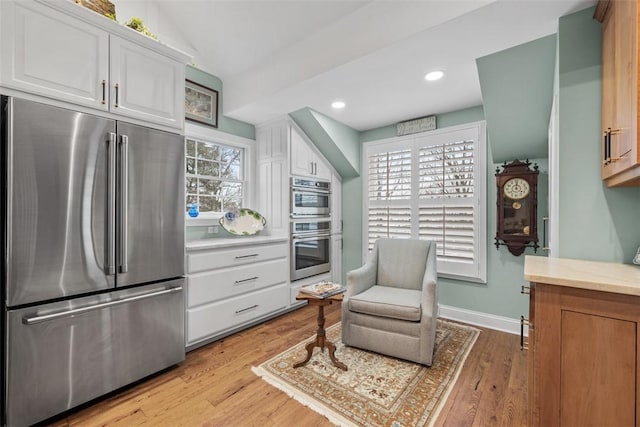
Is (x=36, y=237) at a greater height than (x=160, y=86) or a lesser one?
lesser

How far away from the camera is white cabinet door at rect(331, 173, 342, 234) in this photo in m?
4.09

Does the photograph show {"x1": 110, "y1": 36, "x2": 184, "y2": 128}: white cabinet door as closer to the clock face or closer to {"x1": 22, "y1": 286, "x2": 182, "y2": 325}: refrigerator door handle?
{"x1": 22, "y1": 286, "x2": 182, "y2": 325}: refrigerator door handle

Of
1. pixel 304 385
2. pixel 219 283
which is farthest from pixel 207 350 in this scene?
pixel 304 385

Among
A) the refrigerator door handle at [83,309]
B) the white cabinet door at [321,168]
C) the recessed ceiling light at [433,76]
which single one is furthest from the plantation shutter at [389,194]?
the refrigerator door handle at [83,309]

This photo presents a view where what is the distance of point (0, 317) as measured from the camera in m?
1.50

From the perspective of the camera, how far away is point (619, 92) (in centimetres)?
135

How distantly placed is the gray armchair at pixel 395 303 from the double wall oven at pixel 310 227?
1.03m

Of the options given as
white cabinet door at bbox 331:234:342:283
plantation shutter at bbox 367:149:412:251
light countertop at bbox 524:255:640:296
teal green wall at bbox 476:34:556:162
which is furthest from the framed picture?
light countertop at bbox 524:255:640:296

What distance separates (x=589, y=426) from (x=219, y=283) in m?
2.56

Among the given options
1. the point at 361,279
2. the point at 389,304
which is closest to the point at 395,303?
the point at 389,304

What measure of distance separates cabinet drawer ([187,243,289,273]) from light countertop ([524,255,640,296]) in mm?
2327

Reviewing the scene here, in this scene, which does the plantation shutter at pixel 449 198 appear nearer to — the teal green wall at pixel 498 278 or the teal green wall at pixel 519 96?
the teal green wall at pixel 498 278

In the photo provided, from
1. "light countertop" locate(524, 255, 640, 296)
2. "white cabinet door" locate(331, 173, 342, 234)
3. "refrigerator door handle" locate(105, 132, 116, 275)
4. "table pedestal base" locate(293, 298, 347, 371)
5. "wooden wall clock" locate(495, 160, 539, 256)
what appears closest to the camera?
"light countertop" locate(524, 255, 640, 296)

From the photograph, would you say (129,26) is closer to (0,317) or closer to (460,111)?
(0,317)
